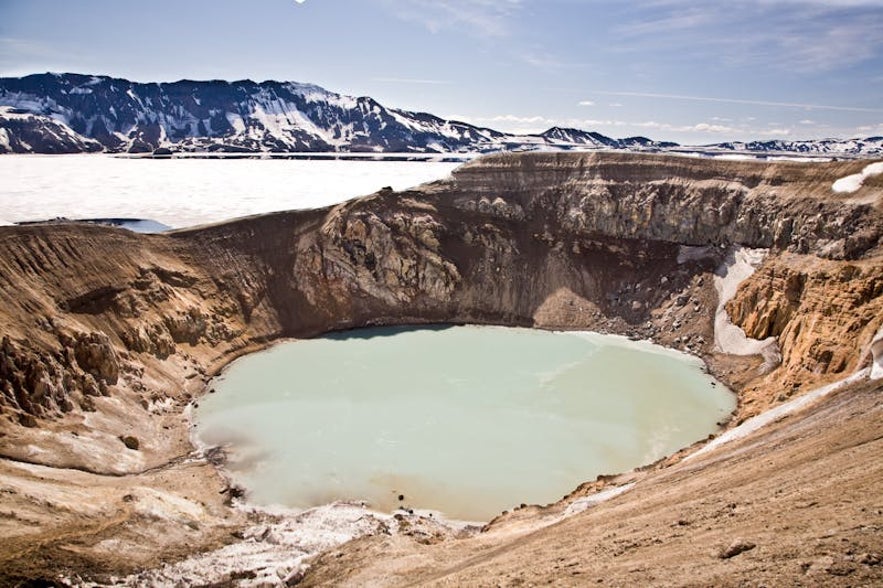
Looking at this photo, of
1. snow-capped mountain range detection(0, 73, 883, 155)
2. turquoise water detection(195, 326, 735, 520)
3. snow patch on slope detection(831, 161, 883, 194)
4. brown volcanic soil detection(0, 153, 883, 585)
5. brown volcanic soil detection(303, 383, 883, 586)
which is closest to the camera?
brown volcanic soil detection(303, 383, 883, 586)

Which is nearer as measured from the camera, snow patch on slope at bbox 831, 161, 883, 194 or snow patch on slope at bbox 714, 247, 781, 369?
snow patch on slope at bbox 714, 247, 781, 369

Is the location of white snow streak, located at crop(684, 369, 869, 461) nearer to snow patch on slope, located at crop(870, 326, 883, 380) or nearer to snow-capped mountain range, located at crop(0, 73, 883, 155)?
snow patch on slope, located at crop(870, 326, 883, 380)

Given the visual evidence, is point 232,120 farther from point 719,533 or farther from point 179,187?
point 719,533

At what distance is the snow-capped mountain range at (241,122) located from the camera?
129m

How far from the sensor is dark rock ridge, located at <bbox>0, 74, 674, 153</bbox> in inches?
5089

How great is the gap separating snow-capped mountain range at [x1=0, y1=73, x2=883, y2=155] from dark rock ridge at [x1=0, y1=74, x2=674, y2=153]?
24cm

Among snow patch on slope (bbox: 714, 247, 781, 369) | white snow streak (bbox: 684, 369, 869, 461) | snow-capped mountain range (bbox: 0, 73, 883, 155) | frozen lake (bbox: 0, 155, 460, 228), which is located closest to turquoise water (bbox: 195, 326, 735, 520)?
snow patch on slope (bbox: 714, 247, 781, 369)

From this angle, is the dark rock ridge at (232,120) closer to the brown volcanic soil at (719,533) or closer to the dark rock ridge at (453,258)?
the dark rock ridge at (453,258)

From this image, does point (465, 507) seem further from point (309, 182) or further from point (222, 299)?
point (309, 182)

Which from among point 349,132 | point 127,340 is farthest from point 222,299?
point 349,132

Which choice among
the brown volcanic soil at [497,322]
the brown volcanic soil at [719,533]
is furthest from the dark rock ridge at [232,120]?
the brown volcanic soil at [719,533]

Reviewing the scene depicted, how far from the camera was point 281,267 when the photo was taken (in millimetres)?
44938

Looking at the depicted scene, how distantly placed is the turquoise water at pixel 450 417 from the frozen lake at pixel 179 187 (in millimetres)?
17552

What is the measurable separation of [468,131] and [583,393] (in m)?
136
